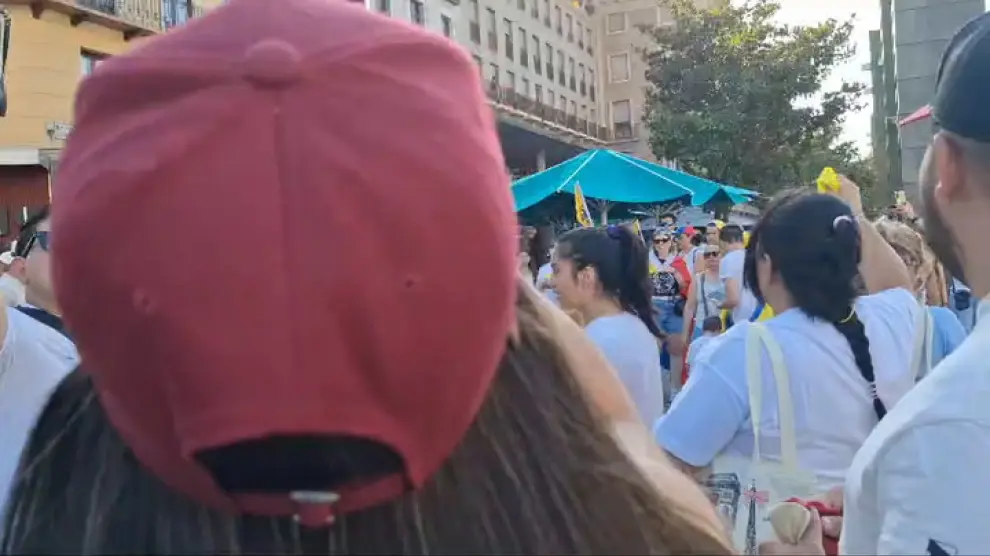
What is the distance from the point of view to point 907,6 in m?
21.7

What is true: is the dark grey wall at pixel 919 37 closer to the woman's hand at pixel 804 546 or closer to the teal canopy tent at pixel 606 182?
the teal canopy tent at pixel 606 182

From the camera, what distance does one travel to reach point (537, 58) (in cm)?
4944

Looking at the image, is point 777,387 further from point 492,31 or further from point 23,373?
point 492,31

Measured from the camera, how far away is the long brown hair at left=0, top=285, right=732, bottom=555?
101 centimetres

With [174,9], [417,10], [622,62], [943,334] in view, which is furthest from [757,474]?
[622,62]

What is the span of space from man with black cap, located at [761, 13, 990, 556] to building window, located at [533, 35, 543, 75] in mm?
48631

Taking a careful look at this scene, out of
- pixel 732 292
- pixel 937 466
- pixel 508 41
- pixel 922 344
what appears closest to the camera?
pixel 937 466

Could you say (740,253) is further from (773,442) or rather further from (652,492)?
(652,492)

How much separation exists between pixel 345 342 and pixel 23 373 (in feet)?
7.55

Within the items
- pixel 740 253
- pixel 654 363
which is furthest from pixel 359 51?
pixel 740 253

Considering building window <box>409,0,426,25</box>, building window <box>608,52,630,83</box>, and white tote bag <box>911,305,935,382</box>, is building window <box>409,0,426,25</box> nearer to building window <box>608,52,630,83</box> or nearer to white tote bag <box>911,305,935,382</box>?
building window <box>608,52,630,83</box>

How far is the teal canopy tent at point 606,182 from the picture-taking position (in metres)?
9.23

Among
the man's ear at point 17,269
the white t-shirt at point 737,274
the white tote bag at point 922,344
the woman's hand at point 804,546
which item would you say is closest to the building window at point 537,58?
the white t-shirt at point 737,274

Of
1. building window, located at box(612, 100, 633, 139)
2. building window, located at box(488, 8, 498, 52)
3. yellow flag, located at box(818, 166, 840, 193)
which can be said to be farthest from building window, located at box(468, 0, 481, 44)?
yellow flag, located at box(818, 166, 840, 193)
